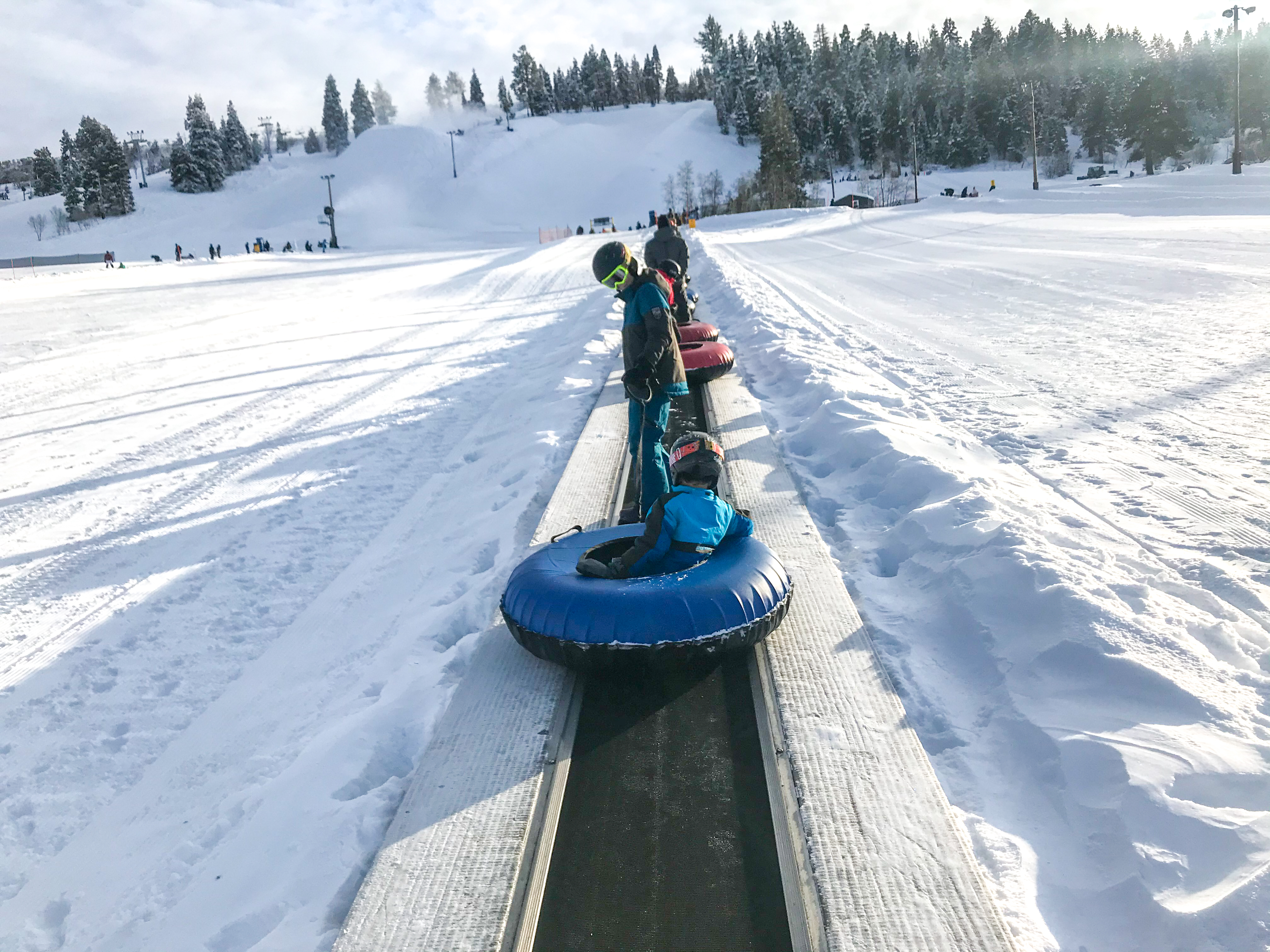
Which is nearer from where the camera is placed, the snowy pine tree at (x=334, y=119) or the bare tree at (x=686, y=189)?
the bare tree at (x=686, y=189)

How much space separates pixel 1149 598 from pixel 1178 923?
2058 millimetres

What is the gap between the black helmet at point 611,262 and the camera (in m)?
5.40

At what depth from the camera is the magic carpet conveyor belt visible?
8.84 feet

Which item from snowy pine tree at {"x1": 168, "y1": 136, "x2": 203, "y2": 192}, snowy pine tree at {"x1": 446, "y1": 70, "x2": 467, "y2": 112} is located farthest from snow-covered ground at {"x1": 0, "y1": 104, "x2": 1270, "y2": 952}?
snowy pine tree at {"x1": 446, "y1": 70, "x2": 467, "y2": 112}

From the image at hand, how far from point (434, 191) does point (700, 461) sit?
9678 cm

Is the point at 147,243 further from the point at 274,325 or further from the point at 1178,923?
the point at 1178,923

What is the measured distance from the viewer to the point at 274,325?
17.1m

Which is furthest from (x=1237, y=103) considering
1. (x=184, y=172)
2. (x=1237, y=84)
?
(x=184, y=172)

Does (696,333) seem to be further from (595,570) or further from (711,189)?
(711,189)

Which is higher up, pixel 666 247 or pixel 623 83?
pixel 623 83

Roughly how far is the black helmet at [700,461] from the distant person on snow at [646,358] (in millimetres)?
1051

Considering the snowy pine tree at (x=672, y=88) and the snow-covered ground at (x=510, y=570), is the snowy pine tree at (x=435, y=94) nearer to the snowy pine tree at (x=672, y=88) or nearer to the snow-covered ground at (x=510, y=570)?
the snowy pine tree at (x=672, y=88)

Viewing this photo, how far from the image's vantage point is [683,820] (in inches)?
126

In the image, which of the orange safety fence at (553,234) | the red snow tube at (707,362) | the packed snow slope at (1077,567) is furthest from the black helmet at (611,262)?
the orange safety fence at (553,234)
